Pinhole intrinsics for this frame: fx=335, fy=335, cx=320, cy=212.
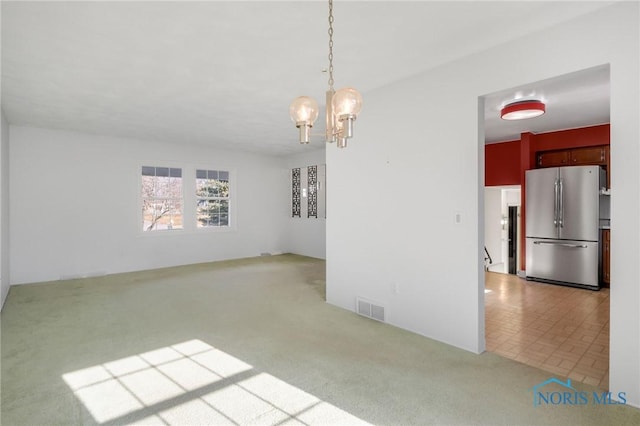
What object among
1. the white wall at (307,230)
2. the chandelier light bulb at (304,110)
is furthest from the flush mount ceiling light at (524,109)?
the white wall at (307,230)

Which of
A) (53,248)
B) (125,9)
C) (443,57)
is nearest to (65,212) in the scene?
(53,248)

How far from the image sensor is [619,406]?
2.17 meters

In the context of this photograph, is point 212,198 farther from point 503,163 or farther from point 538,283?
point 538,283

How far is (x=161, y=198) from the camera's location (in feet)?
22.9

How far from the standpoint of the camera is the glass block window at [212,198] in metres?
7.55

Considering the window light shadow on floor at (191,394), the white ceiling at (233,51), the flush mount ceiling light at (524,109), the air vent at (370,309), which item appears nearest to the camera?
the window light shadow on floor at (191,394)

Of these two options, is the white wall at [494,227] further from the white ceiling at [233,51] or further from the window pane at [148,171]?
the window pane at [148,171]

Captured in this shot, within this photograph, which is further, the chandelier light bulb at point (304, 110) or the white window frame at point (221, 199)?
the white window frame at point (221, 199)

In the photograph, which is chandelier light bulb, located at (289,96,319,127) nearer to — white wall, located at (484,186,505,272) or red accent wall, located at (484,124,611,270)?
red accent wall, located at (484,124,611,270)

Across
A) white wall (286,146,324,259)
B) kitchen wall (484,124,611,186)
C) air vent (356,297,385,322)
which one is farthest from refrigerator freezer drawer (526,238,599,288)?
white wall (286,146,324,259)

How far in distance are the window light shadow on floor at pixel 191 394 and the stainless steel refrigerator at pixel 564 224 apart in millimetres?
5035

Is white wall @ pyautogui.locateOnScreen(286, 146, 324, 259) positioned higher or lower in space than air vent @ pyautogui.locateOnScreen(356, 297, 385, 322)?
higher

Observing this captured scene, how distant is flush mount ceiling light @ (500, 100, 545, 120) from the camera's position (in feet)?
12.9

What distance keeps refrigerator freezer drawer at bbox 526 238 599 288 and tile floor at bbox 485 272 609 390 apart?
0.62 ft
